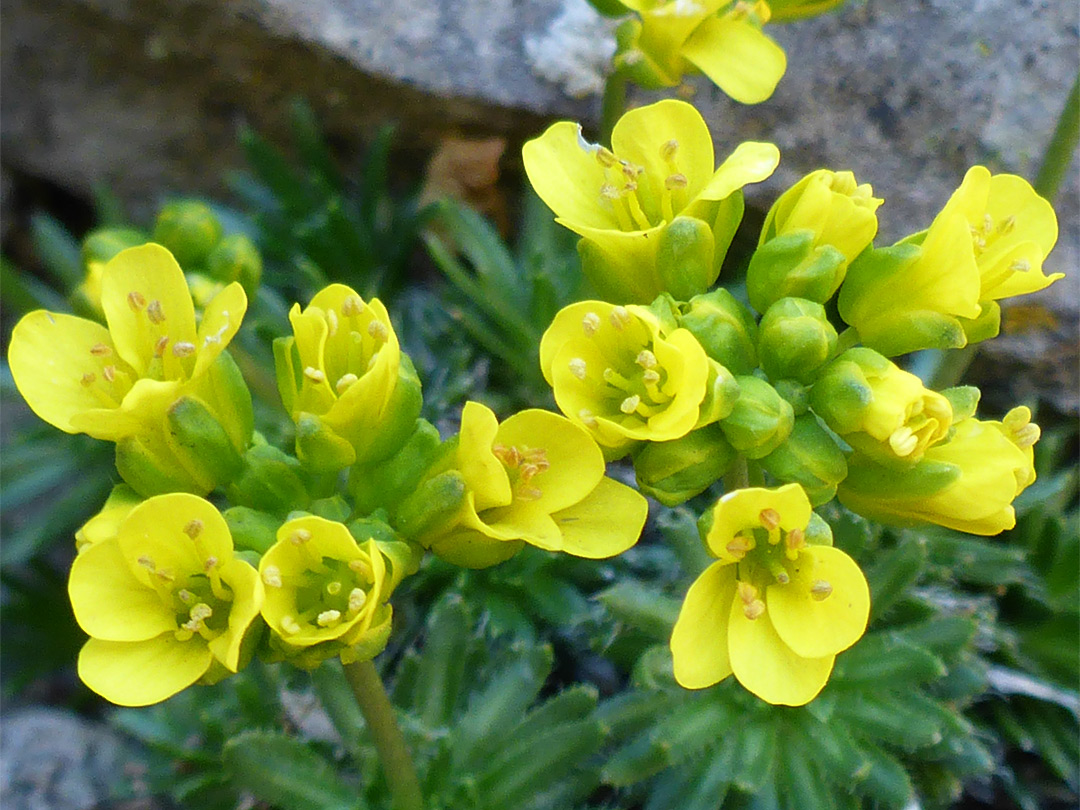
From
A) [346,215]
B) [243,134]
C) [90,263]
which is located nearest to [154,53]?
[243,134]

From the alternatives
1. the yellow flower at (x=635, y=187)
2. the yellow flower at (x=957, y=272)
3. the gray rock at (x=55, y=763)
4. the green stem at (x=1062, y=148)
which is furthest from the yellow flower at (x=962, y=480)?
the gray rock at (x=55, y=763)

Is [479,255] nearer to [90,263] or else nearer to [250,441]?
[90,263]

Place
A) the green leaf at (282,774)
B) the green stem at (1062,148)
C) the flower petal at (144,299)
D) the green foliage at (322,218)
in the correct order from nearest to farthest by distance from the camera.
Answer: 1. the flower petal at (144,299)
2. the green leaf at (282,774)
3. the green stem at (1062,148)
4. the green foliage at (322,218)

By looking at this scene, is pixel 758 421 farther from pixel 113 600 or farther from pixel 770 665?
pixel 113 600

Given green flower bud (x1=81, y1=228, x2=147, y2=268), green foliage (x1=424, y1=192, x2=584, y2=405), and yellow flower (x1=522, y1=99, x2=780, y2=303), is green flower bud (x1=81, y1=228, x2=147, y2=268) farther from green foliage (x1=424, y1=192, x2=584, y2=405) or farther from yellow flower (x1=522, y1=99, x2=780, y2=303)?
yellow flower (x1=522, y1=99, x2=780, y2=303)

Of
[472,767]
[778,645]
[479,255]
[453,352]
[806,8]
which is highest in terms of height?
[806,8]

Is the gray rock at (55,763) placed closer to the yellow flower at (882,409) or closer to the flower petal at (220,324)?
the flower petal at (220,324)
